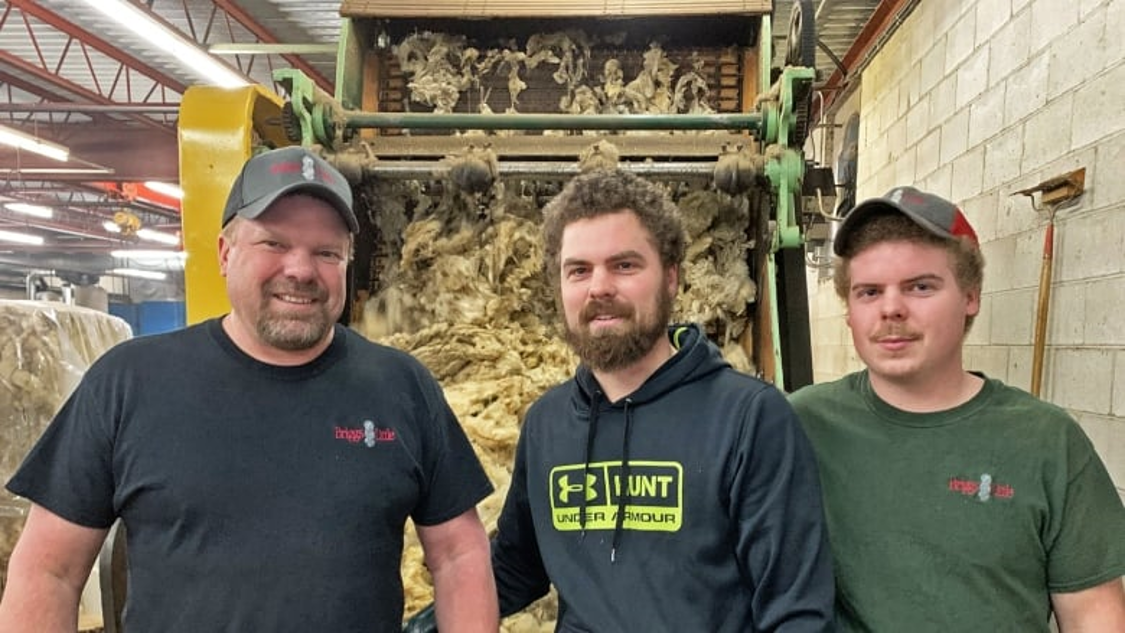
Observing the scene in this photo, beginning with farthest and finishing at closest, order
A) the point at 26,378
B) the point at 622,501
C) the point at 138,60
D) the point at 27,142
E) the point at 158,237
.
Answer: the point at 158,237
the point at 138,60
the point at 27,142
the point at 26,378
the point at 622,501

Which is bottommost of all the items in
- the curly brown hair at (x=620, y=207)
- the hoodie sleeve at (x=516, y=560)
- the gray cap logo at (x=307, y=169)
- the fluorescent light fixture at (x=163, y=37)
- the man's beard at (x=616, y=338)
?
the hoodie sleeve at (x=516, y=560)

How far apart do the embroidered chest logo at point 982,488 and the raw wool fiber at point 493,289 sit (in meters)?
1.69

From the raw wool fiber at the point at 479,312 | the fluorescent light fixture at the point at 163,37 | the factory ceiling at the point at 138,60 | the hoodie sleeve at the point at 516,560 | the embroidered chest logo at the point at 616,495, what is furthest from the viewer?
the factory ceiling at the point at 138,60

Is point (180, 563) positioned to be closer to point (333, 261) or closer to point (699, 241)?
point (333, 261)

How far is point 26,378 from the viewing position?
3.48m

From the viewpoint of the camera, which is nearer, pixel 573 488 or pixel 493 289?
pixel 573 488

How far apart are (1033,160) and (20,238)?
65.0 ft

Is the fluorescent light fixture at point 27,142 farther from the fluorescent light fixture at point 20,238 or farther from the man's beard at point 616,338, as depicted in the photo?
the fluorescent light fixture at point 20,238

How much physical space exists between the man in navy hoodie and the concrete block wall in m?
1.97

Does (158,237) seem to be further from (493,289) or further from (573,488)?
(573,488)

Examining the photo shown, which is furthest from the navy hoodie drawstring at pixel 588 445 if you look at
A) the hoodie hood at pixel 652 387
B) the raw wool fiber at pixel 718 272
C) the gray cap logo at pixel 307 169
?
the raw wool fiber at pixel 718 272

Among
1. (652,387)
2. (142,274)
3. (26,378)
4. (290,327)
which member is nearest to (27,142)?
(26,378)

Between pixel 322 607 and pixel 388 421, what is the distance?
14.3 inches

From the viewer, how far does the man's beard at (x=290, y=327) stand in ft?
4.77
